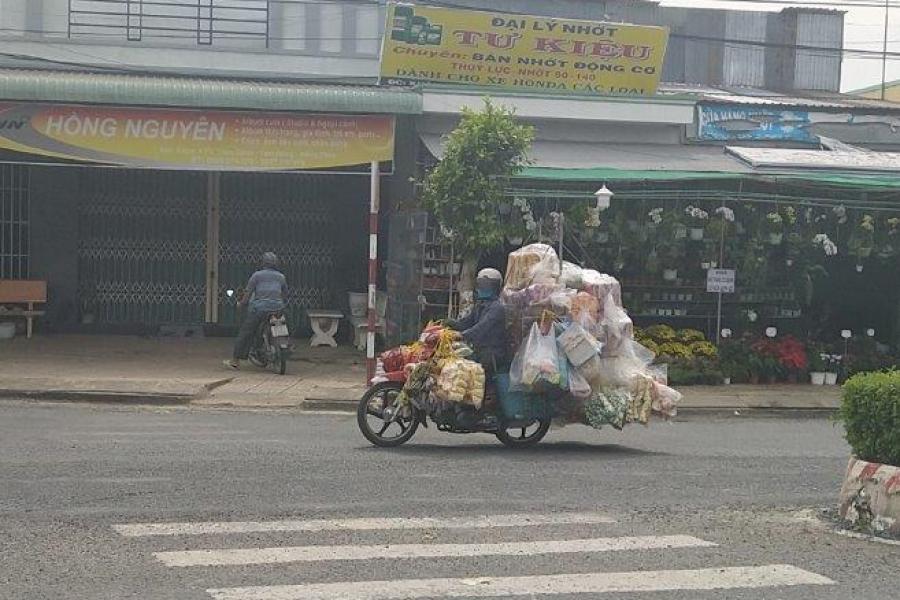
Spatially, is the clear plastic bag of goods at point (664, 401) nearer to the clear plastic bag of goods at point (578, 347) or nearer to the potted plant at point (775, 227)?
the clear plastic bag of goods at point (578, 347)

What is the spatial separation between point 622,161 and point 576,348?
8.18 m

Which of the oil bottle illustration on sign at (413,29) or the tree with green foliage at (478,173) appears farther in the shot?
the oil bottle illustration on sign at (413,29)

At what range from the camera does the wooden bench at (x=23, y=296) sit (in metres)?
18.9

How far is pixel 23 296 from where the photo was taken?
19.0 m

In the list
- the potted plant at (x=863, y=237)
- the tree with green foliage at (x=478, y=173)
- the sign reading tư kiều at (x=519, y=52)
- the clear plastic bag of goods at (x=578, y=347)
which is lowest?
the clear plastic bag of goods at (x=578, y=347)

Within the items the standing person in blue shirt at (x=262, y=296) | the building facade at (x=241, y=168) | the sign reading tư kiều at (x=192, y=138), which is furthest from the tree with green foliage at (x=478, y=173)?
the standing person in blue shirt at (x=262, y=296)

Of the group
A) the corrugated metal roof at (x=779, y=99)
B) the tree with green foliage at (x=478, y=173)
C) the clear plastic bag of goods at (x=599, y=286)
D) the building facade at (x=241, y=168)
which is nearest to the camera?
the clear plastic bag of goods at (x=599, y=286)

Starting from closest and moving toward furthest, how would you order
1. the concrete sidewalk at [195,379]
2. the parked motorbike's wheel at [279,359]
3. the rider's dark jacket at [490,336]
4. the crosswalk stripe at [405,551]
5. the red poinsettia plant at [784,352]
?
the crosswalk stripe at [405,551] < the rider's dark jacket at [490,336] < the concrete sidewalk at [195,379] < the parked motorbike's wheel at [279,359] < the red poinsettia plant at [784,352]

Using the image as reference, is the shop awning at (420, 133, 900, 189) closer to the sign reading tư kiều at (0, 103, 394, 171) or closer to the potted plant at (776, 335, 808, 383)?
the sign reading tư kiều at (0, 103, 394, 171)

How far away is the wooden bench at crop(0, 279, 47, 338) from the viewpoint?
18875mm

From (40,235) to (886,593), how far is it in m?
16.8

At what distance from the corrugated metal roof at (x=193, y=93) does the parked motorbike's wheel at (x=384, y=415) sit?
7.14m

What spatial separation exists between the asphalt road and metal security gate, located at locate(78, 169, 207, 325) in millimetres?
8699

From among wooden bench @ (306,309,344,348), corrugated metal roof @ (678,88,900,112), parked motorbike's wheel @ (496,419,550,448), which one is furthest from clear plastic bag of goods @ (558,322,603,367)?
corrugated metal roof @ (678,88,900,112)
